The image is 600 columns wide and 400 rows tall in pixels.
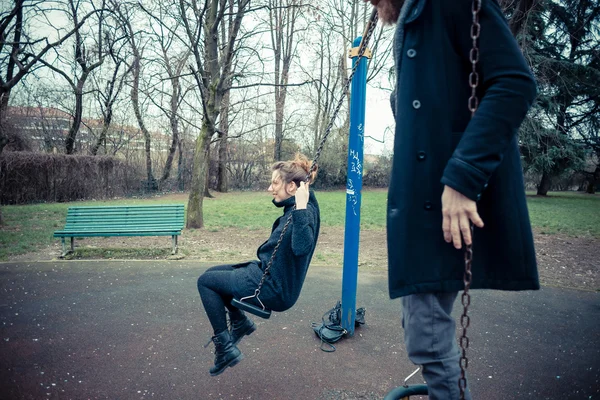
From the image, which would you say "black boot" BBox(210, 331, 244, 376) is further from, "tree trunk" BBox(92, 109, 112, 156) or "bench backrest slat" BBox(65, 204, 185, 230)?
"tree trunk" BBox(92, 109, 112, 156)

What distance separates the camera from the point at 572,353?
10.7 feet

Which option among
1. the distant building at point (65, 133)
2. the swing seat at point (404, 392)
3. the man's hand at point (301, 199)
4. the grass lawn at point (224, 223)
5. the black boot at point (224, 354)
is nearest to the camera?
the swing seat at point (404, 392)

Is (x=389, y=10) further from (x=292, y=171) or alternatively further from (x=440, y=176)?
(x=292, y=171)

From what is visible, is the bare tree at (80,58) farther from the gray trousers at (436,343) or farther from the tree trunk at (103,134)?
the gray trousers at (436,343)

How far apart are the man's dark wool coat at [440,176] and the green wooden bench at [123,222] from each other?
5.79 m

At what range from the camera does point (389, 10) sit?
4.99ft

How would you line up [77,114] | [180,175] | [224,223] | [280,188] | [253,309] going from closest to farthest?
[253,309]
[280,188]
[224,223]
[77,114]
[180,175]

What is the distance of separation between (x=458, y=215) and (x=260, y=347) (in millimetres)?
2589

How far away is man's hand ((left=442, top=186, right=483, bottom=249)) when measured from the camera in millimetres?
1180

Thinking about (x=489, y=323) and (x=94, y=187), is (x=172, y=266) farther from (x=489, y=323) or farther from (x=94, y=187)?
(x=94, y=187)

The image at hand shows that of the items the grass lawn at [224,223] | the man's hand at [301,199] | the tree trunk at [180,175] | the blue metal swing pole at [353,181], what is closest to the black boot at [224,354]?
the man's hand at [301,199]

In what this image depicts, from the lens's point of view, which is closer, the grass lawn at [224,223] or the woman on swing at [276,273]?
the woman on swing at [276,273]

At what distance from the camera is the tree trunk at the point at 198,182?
9641mm

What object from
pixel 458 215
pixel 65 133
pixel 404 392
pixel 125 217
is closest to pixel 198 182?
pixel 125 217
